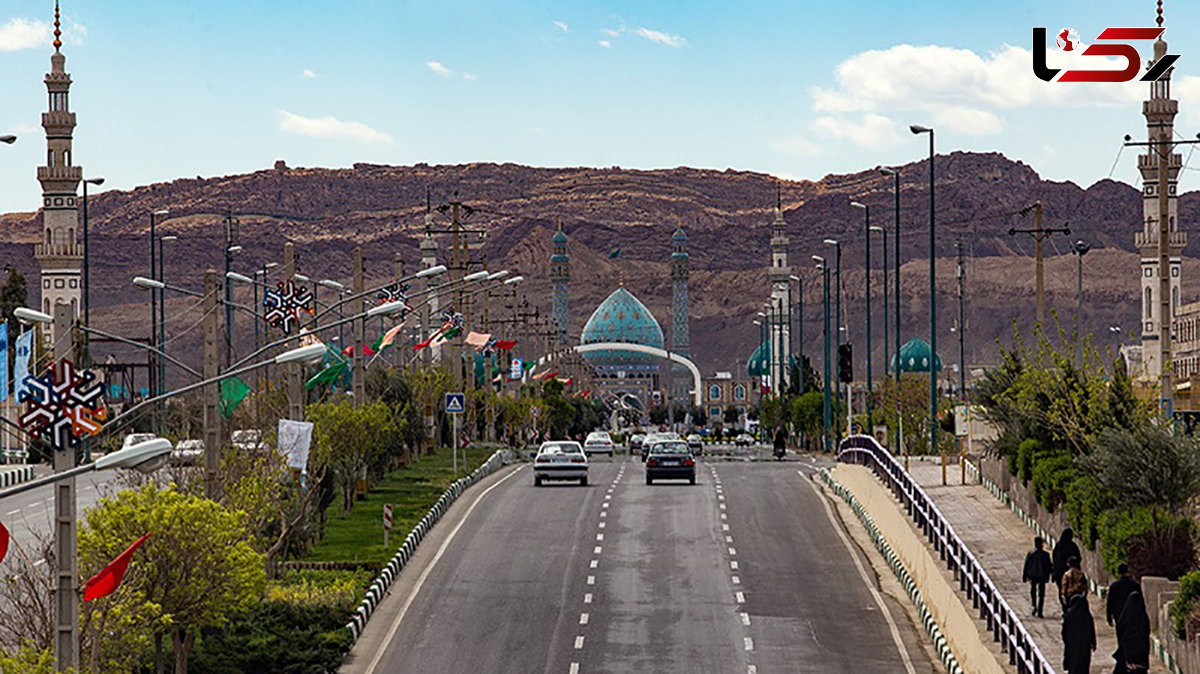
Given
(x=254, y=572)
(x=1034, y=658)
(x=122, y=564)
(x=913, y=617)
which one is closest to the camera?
(x=122, y=564)

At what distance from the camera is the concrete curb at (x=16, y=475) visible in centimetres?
6450

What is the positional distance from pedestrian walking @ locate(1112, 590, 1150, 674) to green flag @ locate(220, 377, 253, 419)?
16.7 metres

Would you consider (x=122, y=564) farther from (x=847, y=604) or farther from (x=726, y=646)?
(x=847, y=604)

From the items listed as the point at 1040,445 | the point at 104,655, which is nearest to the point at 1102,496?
the point at 1040,445

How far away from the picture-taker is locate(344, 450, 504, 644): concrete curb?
113 feet

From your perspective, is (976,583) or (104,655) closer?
(104,655)

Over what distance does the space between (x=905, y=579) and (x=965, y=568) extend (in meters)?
6.07

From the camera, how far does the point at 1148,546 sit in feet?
98.1

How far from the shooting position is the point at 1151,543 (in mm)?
29953

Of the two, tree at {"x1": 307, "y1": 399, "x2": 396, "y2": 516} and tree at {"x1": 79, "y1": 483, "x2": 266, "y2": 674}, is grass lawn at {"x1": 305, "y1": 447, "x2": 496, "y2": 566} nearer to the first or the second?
tree at {"x1": 307, "y1": 399, "x2": 396, "y2": 516}

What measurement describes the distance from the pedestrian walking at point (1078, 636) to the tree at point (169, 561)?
10770 millimetres

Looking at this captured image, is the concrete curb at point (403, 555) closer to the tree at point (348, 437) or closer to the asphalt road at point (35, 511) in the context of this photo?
the tree at point (348, 437)

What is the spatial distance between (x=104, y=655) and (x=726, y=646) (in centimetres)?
1165

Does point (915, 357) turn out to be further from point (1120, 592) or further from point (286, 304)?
point (1120, 592)
